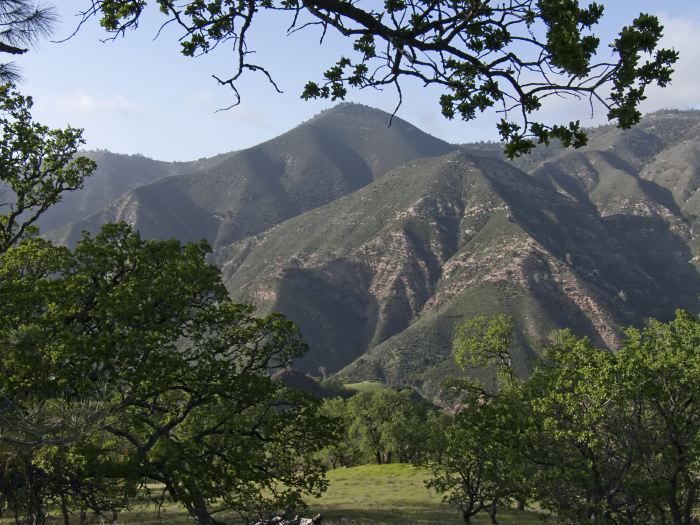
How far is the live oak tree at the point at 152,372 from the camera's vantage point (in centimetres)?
1502

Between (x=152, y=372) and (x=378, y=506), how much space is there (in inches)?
1183

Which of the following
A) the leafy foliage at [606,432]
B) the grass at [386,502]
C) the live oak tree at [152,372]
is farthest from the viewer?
the grass at [386,502]

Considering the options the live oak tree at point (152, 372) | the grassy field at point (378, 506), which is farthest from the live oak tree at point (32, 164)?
the grassy field at point (378, 506)

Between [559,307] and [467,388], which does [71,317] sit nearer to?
A: [467,388]

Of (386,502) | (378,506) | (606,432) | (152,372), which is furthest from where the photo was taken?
(386,502)

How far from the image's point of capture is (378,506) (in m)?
41.7

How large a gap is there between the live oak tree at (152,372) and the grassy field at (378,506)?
5116 mm

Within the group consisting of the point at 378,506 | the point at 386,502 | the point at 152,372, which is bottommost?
the point at 386,502

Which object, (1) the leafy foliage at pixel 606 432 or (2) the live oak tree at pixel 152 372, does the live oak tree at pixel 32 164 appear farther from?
(1) the leafy foliage at pixel 606 432

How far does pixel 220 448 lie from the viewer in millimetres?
17844

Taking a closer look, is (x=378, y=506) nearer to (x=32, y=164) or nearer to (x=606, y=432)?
(x=606, y=432)

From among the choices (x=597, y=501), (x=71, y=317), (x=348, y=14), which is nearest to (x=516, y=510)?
(x=597, y=501)

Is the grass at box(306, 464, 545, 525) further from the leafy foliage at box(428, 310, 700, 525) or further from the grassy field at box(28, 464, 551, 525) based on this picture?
the leafy foliage at box(428, 310, 700, 525)

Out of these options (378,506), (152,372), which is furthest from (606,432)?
(378,506)
